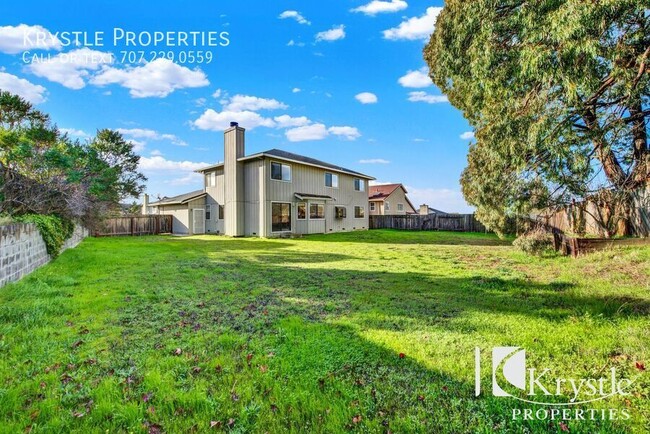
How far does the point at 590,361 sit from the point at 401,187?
3710 centimetres

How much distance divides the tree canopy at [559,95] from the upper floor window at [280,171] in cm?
1217

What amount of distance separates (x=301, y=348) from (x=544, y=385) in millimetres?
2244

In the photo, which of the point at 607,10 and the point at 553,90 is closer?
the point at 607,10

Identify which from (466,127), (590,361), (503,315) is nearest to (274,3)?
(466,127)

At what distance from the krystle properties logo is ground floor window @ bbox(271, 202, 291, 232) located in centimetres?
1749

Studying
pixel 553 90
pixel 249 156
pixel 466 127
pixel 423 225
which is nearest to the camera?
pixel 553 90

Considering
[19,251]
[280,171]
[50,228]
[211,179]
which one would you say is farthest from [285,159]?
[19,251]

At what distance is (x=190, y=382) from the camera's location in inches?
107

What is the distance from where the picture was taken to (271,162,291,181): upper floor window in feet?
64.4

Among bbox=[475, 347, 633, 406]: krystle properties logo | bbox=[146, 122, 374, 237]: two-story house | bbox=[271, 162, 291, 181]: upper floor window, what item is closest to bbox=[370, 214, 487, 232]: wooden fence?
bbox=[146, 122, 374, 237]: two-story house

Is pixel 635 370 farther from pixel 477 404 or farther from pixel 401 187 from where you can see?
pixel 401 187

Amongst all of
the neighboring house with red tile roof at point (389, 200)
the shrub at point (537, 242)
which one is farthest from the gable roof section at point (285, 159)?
the shrub at point (537, 242)

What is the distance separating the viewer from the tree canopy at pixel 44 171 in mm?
8852

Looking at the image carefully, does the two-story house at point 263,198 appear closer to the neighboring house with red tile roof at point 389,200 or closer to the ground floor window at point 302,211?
the ground floor window at point 302,211
